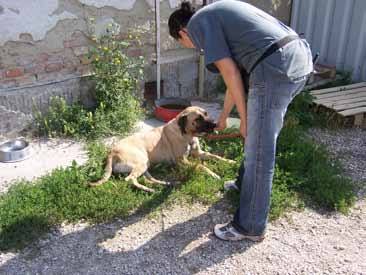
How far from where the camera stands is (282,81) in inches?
119

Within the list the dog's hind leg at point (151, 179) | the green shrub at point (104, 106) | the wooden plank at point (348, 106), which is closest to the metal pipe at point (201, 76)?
the green shrub at point (104, 106)

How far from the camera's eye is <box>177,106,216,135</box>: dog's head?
4359 mm

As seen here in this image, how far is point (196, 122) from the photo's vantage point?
4.39m

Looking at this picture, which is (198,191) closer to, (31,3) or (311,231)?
(311,231)

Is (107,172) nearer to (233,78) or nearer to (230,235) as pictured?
(230,235)

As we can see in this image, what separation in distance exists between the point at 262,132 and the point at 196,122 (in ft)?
4.34

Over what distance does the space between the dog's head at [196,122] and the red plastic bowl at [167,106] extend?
1377 mm

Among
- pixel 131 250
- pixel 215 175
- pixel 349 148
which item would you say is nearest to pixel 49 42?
pixel 215 175

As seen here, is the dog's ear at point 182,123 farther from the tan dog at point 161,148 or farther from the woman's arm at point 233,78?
the woman's arm at point 233,78

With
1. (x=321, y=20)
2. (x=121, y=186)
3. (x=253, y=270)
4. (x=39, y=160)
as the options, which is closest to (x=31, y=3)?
(x=39, y=160)

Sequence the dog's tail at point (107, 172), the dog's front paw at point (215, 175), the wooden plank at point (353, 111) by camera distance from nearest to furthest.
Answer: the dog's tail at point (107, 172) → the dog's front paw at point (215, 175) → the wooden plank at point (353, 111)

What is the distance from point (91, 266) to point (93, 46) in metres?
3.28

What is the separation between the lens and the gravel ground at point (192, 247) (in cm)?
335

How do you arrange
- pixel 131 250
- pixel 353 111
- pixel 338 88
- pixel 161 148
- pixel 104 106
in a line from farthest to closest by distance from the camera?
pixel 338 88
pixel 353 111
pixel 104 106
pixel 161 148
pixel 131 250
